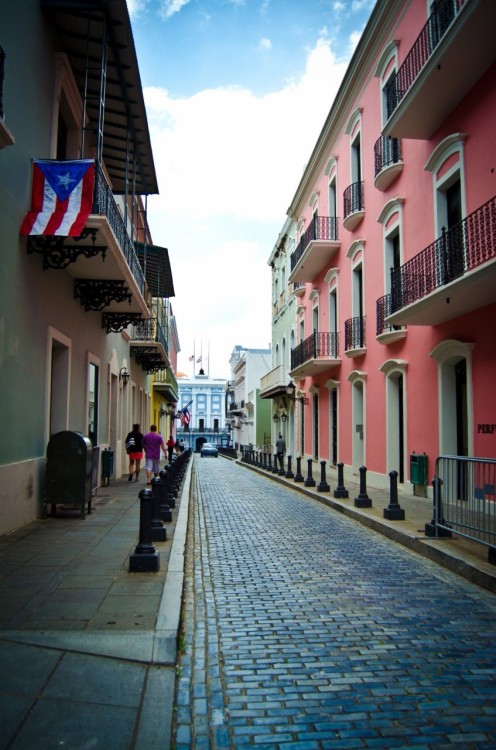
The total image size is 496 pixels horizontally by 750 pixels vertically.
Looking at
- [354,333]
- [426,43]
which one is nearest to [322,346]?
[354,333]

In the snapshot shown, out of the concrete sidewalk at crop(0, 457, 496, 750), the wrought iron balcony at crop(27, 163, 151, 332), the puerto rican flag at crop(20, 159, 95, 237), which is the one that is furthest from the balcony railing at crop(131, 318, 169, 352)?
the concrete sidewalk at crop(0, 457, 496, 750)

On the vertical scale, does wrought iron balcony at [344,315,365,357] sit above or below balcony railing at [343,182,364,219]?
below

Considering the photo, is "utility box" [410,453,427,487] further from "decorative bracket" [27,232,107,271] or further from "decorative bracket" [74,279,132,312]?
"decorative bracket" [27,232,107,271]

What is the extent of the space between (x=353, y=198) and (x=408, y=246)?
456cm

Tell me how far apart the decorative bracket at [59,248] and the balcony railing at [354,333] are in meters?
9.53

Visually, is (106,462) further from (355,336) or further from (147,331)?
(355,336)

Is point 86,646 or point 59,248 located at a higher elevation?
point 59,248

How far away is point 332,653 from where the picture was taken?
4289mm

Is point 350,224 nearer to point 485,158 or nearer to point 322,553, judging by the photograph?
point 485,158

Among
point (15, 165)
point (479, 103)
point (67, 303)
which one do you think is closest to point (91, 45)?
point (15, 165)

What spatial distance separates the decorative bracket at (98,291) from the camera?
1170 cm

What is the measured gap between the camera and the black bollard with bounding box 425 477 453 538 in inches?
308

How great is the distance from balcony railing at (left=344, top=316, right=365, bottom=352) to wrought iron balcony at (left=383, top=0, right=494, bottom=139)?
6.13 m

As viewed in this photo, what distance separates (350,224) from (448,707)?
52.9 feet
